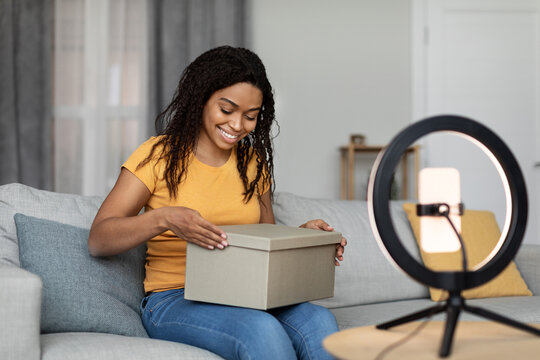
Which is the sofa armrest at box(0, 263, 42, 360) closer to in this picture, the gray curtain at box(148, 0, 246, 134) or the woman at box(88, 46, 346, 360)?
the woman at box(88, 46, 346, 360)

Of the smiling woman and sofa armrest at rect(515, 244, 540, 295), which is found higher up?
the smiling woman

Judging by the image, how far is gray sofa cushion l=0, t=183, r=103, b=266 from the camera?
1.56 m

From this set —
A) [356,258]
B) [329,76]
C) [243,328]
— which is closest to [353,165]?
[329,76]

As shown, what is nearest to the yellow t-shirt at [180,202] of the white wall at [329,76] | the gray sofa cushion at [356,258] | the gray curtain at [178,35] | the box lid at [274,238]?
the box lid at [274,238]

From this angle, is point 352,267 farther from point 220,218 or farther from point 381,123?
point 381,123

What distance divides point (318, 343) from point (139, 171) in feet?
1.91

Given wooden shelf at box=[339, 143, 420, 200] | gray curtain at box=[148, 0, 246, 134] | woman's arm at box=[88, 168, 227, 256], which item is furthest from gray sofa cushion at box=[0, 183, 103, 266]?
wooden shelf at box=[339, 143, 420, 200]

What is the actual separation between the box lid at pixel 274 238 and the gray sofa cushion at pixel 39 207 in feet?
1.94

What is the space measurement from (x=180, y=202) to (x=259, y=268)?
0.39m

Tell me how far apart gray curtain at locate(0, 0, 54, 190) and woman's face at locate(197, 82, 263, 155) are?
92.6 inches

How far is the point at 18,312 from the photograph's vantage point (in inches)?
44.2

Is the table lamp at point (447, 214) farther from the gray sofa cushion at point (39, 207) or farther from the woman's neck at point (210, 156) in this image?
→ the gray sofa cushion at point (39, 207)

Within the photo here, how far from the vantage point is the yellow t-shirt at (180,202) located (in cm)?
145

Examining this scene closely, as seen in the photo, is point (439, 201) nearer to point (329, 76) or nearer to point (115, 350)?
point (115, 350)
